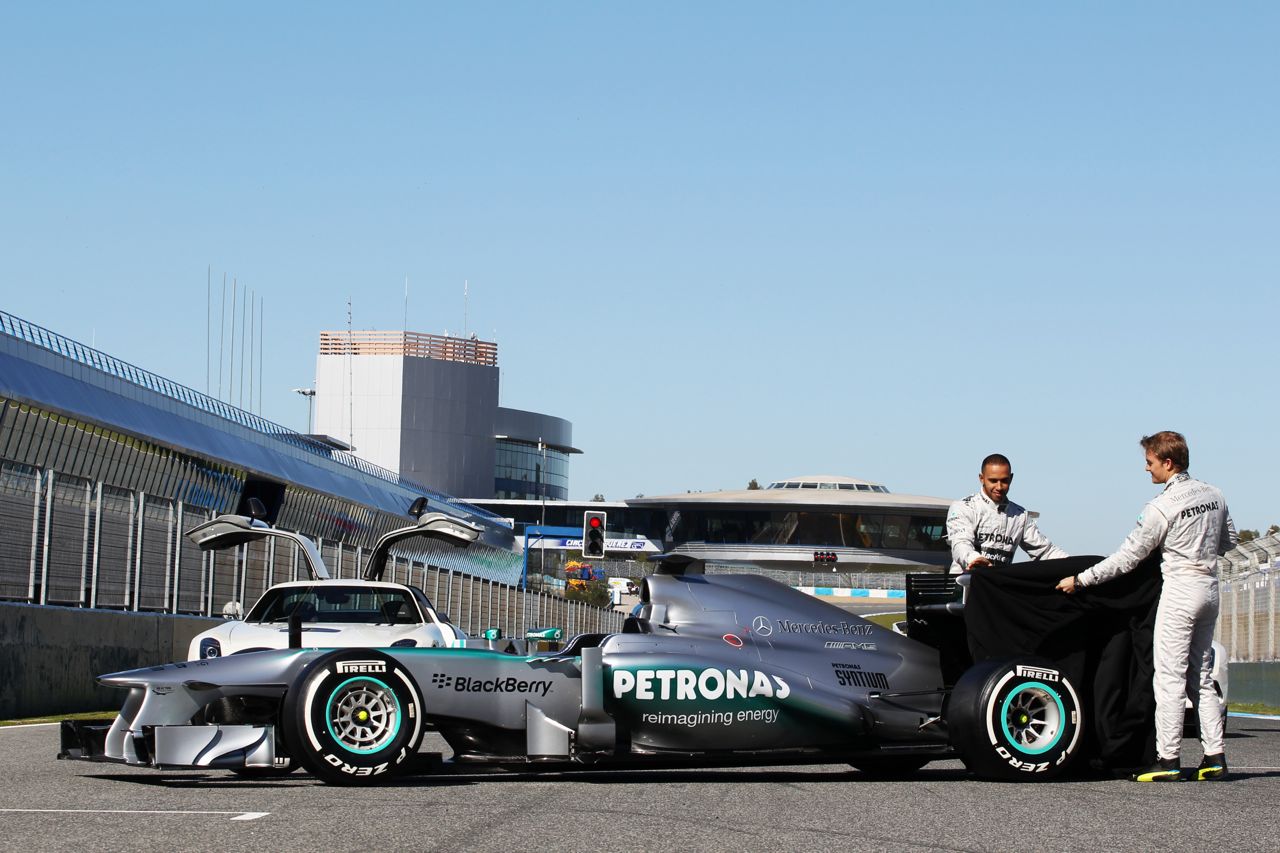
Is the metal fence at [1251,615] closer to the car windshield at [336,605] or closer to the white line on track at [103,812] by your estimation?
the car windshield at [336,605]

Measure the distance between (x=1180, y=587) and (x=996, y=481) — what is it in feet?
4.46

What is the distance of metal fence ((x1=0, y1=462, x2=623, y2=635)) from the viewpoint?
1673 cm

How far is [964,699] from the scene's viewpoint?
356 inches

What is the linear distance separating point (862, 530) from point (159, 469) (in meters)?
133

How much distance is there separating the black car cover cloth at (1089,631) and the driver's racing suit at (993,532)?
0.52 meters

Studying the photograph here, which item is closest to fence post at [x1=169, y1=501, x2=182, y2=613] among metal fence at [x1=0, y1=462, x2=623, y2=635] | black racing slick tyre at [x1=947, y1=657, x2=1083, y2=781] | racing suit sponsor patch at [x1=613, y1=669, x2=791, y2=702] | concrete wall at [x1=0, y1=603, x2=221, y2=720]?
metal fence at [x1=0, y1=462, x2=623, y2=635]

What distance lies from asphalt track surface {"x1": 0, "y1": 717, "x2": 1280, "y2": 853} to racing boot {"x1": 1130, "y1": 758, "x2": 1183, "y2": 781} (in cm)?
13

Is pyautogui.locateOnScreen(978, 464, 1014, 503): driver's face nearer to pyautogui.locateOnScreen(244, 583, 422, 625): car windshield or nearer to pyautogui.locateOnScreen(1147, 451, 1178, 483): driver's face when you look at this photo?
pyautogui.locateOnScreen(1147, 451, 1178, 483): driver's face

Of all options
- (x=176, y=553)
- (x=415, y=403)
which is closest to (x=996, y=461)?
(x=176, y=553)

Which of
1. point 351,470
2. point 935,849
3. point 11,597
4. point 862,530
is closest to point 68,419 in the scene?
point 11,597

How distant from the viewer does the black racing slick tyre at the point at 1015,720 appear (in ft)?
29.5

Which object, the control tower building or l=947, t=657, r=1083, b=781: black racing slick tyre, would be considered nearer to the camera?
l=947, t=657, r=1083, b=781: black racing slick tyre

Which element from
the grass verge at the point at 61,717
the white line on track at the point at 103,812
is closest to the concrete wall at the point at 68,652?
the grass verge at the point at 61,717

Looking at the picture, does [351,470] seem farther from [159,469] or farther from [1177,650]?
[1177,650]
